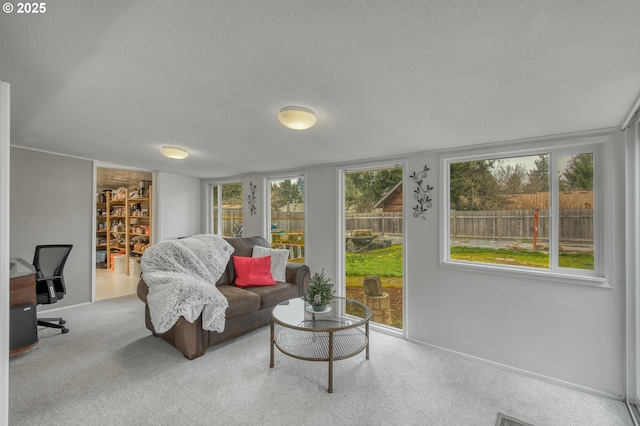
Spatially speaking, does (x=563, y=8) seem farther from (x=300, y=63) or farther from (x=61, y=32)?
(x=61, y=32)

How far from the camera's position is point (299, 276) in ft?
12.8

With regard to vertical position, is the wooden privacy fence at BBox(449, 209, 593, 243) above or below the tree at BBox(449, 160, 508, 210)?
below

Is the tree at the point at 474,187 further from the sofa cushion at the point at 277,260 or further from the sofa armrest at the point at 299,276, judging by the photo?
the sofa cushion at the point at 277,260

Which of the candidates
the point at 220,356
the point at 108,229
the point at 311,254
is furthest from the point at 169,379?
the point at 108,229

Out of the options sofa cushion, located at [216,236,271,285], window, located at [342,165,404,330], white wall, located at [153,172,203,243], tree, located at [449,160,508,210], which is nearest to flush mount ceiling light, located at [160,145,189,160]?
sofa cushion, located at [216,236,271,285]

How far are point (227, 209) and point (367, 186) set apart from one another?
311 cm

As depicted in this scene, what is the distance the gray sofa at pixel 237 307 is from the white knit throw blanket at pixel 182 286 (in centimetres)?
13

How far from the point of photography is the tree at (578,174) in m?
2.47

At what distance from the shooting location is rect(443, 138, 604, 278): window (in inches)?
97.6

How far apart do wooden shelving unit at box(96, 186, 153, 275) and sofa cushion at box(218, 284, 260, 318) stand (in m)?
3.41

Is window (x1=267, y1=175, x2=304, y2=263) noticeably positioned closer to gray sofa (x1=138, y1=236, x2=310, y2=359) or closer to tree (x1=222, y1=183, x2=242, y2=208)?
gray sofa (x1=138, y1=236, x2=310, y2=359)

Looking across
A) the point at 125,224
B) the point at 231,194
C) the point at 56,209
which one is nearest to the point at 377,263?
the point at 231,194
